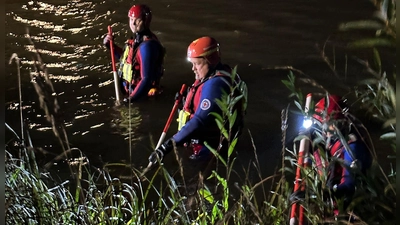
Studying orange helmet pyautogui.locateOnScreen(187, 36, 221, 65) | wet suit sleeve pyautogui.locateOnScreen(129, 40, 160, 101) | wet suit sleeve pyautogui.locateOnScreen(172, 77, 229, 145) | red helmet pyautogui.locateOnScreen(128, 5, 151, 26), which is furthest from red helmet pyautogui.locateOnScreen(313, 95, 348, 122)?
red helmet pyautogui.locateOnScreen(128, 5, 151, 26)

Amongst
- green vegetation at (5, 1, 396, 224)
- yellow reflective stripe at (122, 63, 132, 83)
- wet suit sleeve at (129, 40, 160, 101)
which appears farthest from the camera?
yellow reflective stripe at (122, 63, 132, 83)

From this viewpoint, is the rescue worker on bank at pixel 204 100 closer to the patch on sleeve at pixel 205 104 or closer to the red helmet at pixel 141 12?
the patch on sleeve at pixel 205 104

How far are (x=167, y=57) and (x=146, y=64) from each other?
129 centimetres

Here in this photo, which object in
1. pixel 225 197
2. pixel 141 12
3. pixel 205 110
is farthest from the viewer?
pixel 141 12

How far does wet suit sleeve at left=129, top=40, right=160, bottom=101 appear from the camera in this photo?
171 inches

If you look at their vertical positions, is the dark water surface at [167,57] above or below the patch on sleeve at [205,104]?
below

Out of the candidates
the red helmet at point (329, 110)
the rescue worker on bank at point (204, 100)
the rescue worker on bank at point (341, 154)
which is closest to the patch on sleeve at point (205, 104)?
the rescue worker on bank at point (204, 100)

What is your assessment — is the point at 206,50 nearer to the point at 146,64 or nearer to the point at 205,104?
the point at 205,104

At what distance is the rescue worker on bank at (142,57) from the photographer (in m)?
4.35

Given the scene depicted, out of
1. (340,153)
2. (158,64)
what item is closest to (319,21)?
(158,64)

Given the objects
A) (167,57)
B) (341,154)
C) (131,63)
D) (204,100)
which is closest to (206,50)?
(204,100)

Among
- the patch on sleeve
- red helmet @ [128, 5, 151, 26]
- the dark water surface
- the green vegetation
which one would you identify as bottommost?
the dark water surface

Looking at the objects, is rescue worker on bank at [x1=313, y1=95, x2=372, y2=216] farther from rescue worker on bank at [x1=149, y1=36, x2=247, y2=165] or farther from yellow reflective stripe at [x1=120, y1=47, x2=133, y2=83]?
yellow reflective stripe at [x1=120, y1=47, x2=133, y2=83]

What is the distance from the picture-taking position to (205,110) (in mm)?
3371
